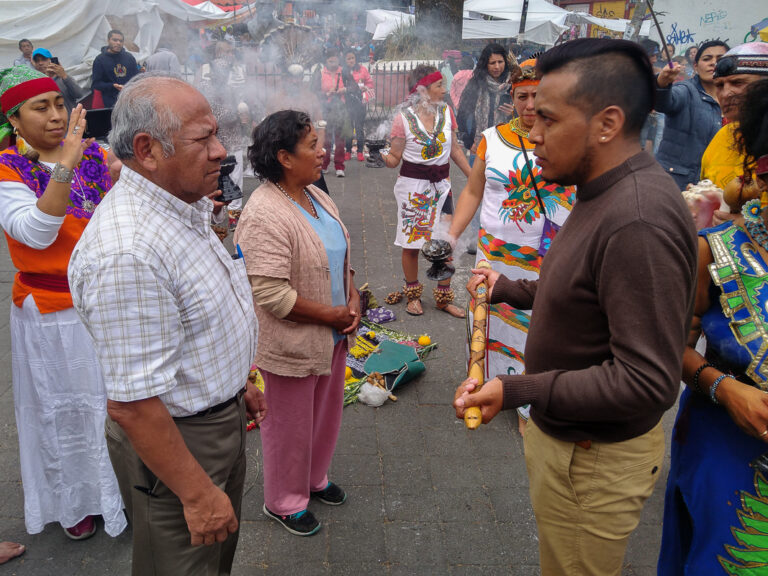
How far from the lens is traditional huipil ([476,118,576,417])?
10.9 feet

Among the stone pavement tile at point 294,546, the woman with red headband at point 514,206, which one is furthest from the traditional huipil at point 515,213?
the stone pavement tile at point 294,546

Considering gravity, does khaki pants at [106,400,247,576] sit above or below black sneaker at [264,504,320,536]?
above

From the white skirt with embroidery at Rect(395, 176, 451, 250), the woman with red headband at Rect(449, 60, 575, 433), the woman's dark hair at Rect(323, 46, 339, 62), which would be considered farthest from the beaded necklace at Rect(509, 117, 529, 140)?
the woman's dark hair at Rect(323, 46, 339, 62)

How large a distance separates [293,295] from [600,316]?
4.42 ft

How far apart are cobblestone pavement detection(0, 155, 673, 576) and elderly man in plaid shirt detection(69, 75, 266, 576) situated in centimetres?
99

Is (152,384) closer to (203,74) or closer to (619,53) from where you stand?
(619,53)

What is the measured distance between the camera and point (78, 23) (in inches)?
491

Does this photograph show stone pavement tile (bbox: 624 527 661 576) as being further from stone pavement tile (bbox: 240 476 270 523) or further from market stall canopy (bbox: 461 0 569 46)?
market stall canopy (bbox: 461 0 569 46)

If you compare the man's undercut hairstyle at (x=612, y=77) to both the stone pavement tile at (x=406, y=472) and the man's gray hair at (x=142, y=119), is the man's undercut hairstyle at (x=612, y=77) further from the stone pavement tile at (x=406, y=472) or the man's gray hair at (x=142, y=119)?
the stone pavement tile at (x=406, y=472)

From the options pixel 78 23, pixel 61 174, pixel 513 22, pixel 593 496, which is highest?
pixel 513 22

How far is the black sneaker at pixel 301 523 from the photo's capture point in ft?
9.49

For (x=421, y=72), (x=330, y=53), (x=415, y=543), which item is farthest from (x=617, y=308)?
(x=330, y=53)

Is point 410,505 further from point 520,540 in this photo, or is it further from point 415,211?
point 415,211

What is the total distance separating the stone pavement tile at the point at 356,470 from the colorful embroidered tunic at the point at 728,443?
1685 mm
